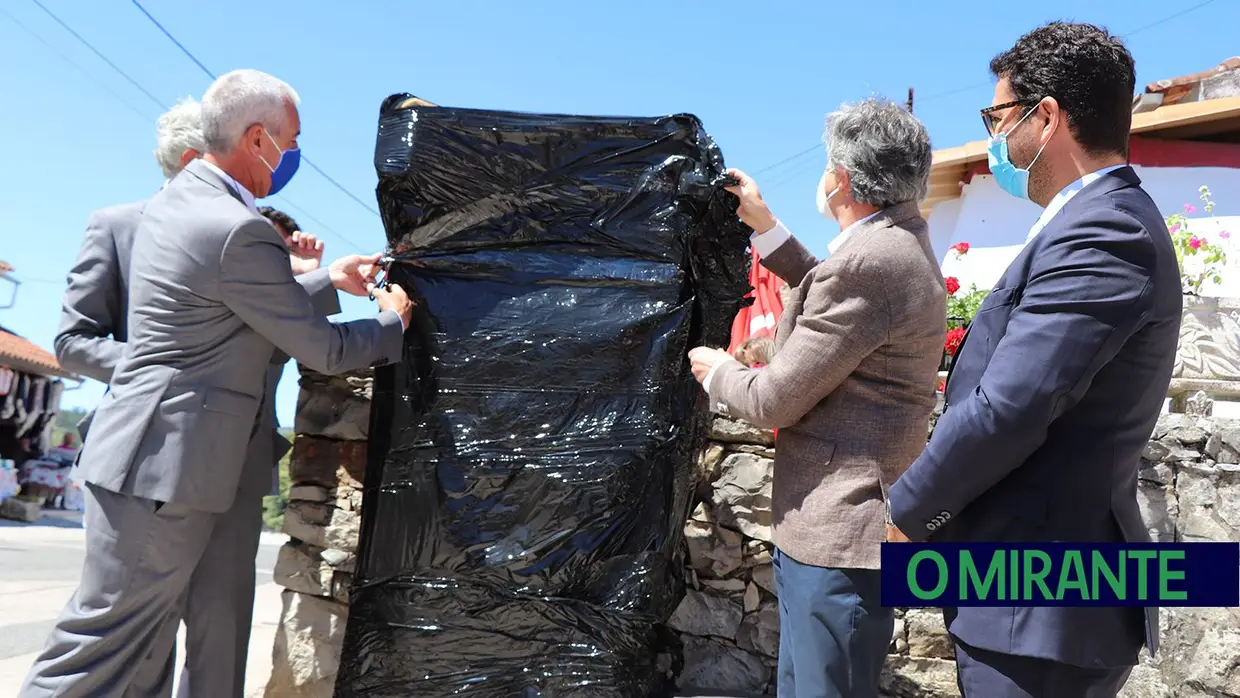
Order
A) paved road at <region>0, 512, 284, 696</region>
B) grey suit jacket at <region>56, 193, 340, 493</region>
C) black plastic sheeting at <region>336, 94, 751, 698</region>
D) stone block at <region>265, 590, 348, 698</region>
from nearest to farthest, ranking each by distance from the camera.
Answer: black plastic sheeting at <region>336, 94, 751, 698</region> → grey suit jacket at <region>56, 193, 340, 493</region> → stone block at <region>265, 590, 348, 698</region> → paved road at <region>0, 512, 284, 696</region>

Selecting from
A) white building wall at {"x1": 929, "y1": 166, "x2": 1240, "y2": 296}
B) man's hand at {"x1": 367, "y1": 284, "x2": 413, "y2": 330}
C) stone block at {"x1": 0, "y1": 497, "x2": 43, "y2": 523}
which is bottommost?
stone block at {"x1": 0, "y1": 497, "x2": 43, "y2": 523}

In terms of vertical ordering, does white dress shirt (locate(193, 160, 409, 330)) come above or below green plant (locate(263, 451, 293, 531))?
above

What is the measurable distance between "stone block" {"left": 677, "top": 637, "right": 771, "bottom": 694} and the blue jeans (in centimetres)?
109

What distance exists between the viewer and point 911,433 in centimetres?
180

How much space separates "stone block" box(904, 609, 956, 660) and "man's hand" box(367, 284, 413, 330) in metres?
1.80

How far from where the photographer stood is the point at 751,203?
218 centimetres

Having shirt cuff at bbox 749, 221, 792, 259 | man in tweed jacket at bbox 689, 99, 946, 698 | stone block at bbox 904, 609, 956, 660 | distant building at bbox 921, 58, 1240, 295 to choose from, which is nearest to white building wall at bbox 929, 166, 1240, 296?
distant building at bbox 921, 58, 1240, 295

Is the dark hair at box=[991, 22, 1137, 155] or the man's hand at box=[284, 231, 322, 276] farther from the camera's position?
the man's hand at box=[284, 231, 322, 276]

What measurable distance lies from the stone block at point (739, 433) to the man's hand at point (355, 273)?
3.86ft

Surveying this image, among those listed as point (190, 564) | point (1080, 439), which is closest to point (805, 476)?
point (1080, 439)

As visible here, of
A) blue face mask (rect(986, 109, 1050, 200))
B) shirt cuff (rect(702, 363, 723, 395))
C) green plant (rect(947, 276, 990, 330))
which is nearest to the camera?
blue face mask (rect(986, 109, 1050, 200))

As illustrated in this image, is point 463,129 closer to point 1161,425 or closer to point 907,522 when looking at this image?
point 907,522

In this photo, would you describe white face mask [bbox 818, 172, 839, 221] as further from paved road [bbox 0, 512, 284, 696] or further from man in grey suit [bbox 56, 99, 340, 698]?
paved road [bbox 0, 512, 284, 696]

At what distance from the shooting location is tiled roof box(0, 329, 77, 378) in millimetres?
16734
